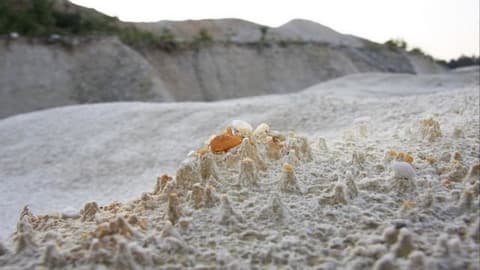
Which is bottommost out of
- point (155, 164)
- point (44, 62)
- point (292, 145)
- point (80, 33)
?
point (155, 164)

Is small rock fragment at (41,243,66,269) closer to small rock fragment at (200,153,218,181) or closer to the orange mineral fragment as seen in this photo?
small rock fragment at (200,153,218,181)

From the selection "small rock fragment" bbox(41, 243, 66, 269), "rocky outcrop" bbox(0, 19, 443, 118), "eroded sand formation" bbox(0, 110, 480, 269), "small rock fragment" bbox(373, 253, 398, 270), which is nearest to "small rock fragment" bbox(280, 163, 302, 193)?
"eroded sand formation" bbox(0, 110, 480, 269)

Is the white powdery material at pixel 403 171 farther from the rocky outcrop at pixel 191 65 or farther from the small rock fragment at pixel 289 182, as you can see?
the rocky outcrop at pixel 191 65

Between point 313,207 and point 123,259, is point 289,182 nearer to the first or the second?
point 313,207

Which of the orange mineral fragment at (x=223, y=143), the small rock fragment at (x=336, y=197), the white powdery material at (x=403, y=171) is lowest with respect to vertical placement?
the small rock fragment at (x=336, y=197)

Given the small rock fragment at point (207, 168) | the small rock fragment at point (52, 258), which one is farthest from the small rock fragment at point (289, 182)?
the small rock fragment at point (52, 258)

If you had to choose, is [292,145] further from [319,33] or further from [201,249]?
[319,33]

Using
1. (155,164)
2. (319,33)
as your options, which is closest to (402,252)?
(155,164)

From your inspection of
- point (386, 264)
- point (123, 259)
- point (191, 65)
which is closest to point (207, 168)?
point (123, 259)
